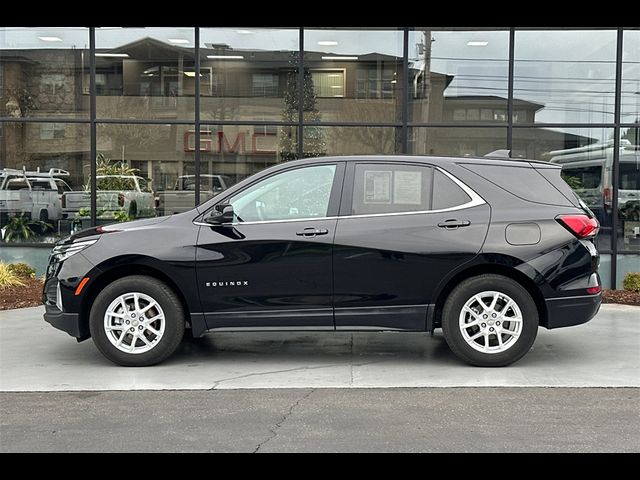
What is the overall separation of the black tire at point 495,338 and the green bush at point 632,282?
525 centimetres

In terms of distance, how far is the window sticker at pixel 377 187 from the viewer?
616 cm

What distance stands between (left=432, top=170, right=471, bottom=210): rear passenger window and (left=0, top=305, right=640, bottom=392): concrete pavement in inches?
56.5

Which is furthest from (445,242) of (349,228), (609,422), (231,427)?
(231,427)

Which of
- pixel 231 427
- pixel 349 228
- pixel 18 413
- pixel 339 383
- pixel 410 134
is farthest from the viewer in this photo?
pixel 410 134

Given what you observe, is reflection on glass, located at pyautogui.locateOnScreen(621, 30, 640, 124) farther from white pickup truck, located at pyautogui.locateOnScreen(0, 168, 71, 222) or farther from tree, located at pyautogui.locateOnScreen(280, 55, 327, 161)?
white pickup truck, located at pyautogui.locateOnScreen(0, 168, 71, 222)

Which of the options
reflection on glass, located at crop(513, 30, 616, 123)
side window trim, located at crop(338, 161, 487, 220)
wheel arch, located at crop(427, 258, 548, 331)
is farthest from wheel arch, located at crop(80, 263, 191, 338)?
reflection on glass, located at crop(513, 30, 616, 123)

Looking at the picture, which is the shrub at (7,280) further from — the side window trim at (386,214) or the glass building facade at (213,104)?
the side window trim at (386,214)

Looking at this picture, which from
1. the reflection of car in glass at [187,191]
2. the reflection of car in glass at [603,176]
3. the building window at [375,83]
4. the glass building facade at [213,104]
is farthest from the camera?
the building window at [375,83]

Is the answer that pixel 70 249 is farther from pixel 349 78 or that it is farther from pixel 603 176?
pixel 603 176

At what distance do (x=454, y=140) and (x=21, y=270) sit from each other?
7332mm

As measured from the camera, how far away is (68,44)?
12.0 meters

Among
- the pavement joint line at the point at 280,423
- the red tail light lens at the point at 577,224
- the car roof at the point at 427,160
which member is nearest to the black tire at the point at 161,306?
the pavement joint line at the point at 280,423

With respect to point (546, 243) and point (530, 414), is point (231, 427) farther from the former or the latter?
point (546, 243)

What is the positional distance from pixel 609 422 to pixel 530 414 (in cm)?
51
